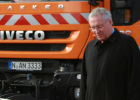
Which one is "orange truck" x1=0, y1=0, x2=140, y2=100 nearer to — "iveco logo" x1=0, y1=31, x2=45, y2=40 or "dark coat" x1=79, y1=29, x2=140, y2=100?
"iveco logo" x1=0, y1=31, x2=45, y2=40

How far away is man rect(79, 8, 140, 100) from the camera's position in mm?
2588

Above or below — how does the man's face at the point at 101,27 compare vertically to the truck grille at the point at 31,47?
above

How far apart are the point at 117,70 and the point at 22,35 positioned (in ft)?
9.10

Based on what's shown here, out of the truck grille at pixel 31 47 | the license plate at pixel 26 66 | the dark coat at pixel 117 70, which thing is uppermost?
the dark coat at pixel 117 70

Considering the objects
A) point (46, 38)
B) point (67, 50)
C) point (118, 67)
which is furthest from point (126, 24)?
point (118, 67)

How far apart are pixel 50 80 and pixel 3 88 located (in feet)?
2.65

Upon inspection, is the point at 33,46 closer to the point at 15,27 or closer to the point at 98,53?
the point at 15,27

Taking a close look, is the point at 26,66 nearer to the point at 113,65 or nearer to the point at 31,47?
the point at 31,47

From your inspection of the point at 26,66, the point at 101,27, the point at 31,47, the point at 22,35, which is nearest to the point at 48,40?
the point at 31,47

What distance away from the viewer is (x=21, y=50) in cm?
520

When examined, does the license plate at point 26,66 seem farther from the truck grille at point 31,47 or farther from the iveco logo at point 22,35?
the iveco logo at point 22,35

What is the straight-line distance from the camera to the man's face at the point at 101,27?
2.62 meters

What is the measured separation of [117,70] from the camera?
8.52ft

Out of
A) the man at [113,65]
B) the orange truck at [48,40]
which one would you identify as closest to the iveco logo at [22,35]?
the orange truck at [48,40]
